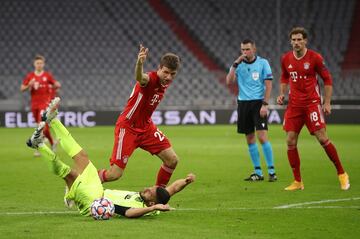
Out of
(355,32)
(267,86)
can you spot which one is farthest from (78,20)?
(267,86)

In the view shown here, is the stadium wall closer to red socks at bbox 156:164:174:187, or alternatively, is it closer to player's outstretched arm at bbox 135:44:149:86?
red socks at bbox 156:164:174:187

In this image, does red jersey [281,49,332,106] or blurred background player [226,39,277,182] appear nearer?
red jersey [281,49,332,106]

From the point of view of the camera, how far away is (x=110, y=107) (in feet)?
84.7

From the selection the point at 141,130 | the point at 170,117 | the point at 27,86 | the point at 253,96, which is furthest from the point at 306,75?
the point at 170,117

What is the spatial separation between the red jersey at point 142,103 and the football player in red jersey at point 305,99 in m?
2.23

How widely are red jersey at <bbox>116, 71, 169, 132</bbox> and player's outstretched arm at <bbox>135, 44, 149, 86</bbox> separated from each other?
0.15 meters

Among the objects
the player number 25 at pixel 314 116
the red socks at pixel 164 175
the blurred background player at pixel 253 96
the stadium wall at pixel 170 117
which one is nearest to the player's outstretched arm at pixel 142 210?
the red socks at pixel 164 175

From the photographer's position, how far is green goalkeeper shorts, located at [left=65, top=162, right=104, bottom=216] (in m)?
8.05

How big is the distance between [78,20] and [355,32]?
10.2 m

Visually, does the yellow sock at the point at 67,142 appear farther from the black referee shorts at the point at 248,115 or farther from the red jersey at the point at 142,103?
the black referee shorts at the point at 248,115

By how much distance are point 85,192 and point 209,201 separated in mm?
1972

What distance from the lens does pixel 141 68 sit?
8375mm

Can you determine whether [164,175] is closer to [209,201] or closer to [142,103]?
[209,201]

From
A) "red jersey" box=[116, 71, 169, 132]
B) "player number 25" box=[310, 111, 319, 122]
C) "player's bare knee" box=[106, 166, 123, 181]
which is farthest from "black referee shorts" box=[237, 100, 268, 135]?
"player's bare knee" box=[106, 166, 123, 181]
